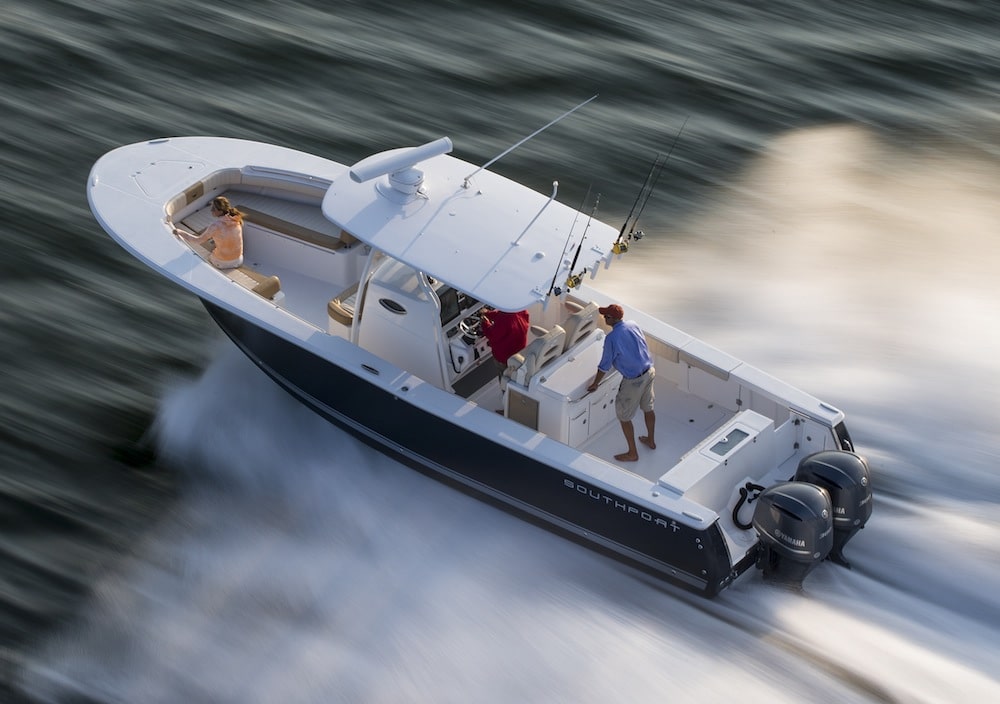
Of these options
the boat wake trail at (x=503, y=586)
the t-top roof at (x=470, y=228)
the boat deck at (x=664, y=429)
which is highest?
the t-top roof at (x=470, y=228)

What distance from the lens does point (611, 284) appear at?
9773 mm

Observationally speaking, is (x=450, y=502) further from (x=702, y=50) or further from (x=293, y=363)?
(x=702, y=50)

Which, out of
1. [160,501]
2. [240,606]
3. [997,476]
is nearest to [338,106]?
[160,501]

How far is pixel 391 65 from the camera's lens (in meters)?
12.4

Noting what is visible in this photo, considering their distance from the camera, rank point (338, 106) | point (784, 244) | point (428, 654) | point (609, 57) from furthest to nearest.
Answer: point (609, 57) → point (338, 106) → point (784, 244) → point (428, 654)

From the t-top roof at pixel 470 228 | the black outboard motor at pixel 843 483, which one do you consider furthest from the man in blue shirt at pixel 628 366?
the black outboard motor at pixel 843 483

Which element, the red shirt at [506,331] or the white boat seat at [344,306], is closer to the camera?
the red shirt at [506,331]

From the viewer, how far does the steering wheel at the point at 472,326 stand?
307 inches

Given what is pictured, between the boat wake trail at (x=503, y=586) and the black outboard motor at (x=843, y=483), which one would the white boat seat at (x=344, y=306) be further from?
the black outboard motor at (x=843, y=483)

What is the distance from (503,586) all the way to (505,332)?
57.8 inches

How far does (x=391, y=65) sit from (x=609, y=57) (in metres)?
2.16

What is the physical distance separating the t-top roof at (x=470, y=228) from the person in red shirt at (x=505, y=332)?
40 centimetres

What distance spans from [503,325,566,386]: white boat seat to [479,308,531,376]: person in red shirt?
0.12 metres

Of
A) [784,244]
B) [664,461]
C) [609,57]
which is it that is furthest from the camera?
[609,57]
